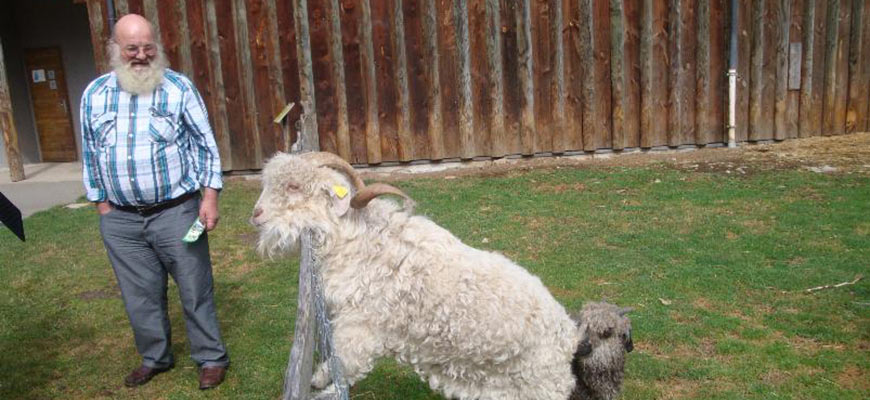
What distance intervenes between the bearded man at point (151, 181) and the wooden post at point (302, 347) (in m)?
1.77

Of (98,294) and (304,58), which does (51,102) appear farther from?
(98,294)

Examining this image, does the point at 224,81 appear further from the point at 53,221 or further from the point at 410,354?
the point at 410,354

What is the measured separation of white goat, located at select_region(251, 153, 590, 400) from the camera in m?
3.46

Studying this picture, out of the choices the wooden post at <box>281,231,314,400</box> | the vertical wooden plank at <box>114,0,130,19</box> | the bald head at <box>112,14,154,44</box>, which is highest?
the vertical wooden plank at <box>114,0,130,19</box>

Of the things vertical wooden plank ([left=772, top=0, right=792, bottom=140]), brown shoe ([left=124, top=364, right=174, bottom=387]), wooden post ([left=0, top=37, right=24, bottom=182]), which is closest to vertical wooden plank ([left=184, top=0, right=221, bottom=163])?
wooden post ([left=0, top=37, right=24, bottom=182])

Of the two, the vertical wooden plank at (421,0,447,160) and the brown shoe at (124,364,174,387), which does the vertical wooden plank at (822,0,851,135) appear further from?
the brown shoe at (124,364,174,387)

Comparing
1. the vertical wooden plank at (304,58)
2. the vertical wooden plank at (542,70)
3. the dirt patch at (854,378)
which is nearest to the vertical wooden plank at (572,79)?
the vertical wooden plank at (542,70)

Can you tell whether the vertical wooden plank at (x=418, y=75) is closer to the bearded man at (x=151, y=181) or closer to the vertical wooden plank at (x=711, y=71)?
the vertical wooden plank at (x=711, y=71)

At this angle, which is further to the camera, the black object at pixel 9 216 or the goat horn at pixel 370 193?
the black object at pixel 9 216

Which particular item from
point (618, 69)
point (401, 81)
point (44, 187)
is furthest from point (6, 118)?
point (618, 69)

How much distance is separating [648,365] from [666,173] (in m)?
6.45

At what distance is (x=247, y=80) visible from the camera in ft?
37.8

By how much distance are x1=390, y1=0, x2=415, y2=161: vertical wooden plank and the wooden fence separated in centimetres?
2

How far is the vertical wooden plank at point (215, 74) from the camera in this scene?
1135 centimetres
